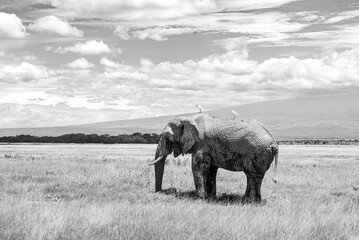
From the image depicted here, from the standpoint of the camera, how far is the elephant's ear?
16188 mm

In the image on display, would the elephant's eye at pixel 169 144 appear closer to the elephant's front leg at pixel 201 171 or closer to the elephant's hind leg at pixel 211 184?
the elephant's front leg at pixel 201 171

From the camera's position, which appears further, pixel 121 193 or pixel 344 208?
pixel 121 193

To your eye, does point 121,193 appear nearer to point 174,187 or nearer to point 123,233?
point 174,187

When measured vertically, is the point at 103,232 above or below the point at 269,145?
below

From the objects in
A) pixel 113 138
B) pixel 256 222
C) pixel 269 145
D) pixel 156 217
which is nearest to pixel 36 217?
pixel 156 217

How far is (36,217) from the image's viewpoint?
32.7 feet

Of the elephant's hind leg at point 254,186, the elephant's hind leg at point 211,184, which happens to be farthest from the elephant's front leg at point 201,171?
the elephant's hind leg at point 254,186

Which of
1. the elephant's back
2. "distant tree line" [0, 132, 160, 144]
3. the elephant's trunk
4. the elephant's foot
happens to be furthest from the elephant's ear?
"distant tree line" [0, 132, 160, 144]

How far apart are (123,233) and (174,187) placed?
8.85 m

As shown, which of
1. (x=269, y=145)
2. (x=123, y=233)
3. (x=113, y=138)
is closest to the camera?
(x=123, y=233)

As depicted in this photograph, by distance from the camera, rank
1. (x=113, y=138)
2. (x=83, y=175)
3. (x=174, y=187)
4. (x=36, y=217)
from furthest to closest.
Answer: (x=113, y=138) < (x=83, y=175) < (x=174, y=187) < (x=36, y=217)

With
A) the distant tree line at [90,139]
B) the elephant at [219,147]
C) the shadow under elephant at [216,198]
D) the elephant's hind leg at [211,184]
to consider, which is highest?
the distant tree line at [90,139]

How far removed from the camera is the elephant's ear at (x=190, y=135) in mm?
16188

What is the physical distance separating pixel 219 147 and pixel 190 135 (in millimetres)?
967
